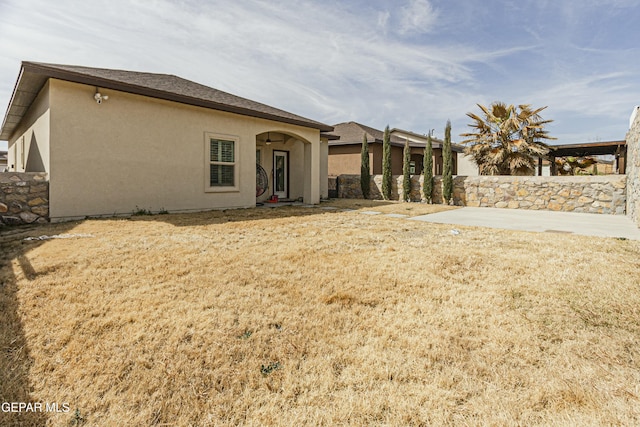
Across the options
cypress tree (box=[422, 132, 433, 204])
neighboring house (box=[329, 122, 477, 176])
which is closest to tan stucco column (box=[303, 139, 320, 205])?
cypress tree (box=[422, 132, 433, 204])

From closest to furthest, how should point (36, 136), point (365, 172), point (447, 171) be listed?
point (36, 136) → point (447, 171) → point (365, 172)

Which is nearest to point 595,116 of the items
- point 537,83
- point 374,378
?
point 537,83

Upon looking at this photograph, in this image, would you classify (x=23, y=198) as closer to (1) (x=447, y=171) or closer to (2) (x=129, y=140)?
(2) (x=129, y=140)

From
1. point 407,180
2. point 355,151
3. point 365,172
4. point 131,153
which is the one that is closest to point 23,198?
point 131,153

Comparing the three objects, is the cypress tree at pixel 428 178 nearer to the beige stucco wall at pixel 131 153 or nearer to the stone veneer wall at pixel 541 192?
the stone veneer wall at pixel 541 192

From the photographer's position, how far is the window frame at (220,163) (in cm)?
898

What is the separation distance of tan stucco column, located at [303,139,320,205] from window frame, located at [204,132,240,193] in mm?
3098

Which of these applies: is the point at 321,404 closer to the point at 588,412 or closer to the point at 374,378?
the point at 374,378

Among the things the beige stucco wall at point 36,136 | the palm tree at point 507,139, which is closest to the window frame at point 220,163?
the beige stucco wall at point 36,136

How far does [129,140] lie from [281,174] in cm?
632

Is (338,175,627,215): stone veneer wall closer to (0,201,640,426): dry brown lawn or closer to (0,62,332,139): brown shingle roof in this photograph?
(0,62,332,139): brown shingle roof

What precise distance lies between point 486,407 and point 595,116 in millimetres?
25754

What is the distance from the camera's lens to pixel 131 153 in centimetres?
759

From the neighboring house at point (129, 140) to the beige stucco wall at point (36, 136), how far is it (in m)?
0.02
